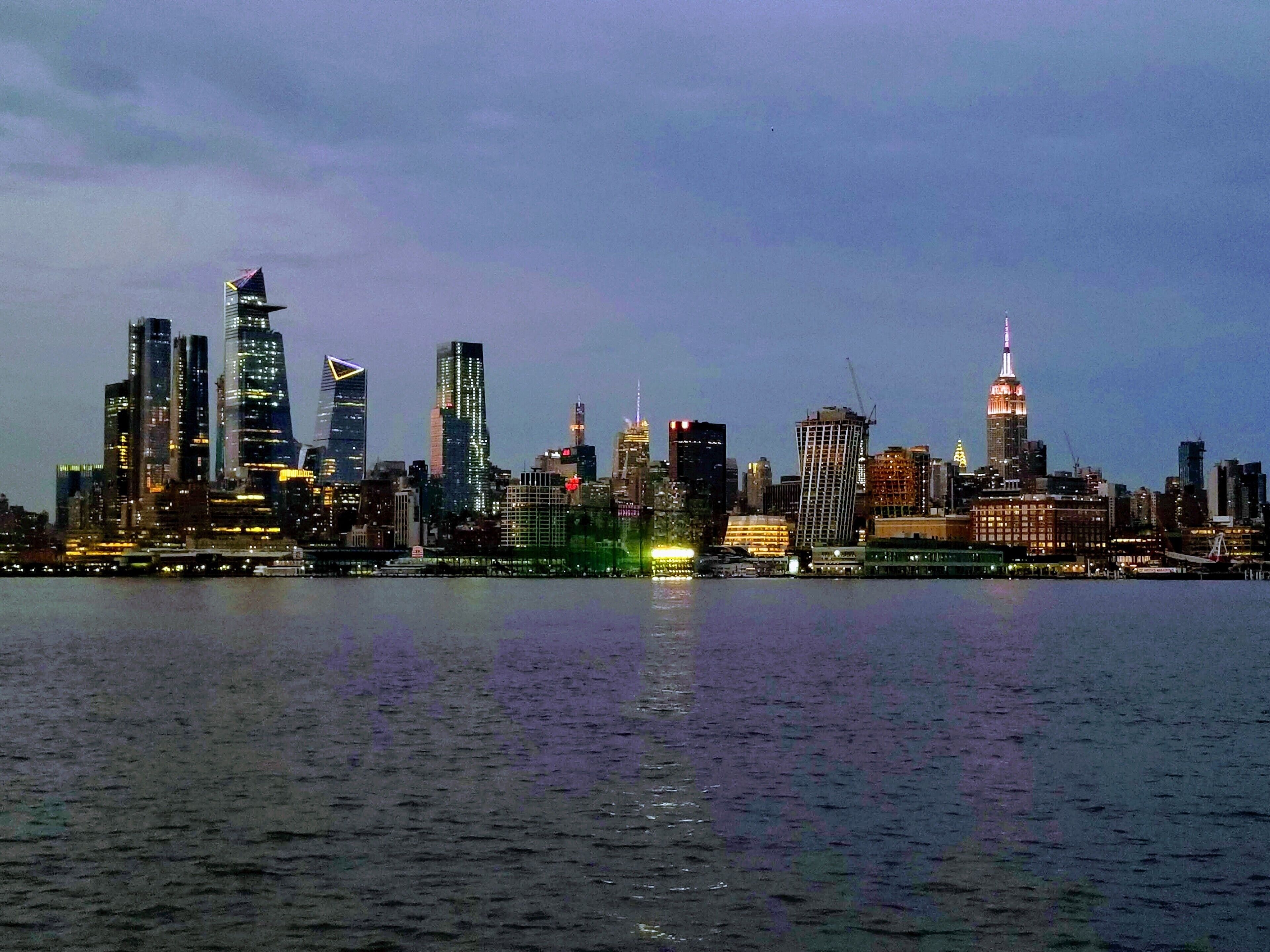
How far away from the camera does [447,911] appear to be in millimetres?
26312

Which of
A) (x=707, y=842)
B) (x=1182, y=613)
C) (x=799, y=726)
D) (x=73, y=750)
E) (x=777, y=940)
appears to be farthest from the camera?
(x=1182, y=613)

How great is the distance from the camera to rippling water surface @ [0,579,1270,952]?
25828 millimetres

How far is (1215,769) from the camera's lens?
4188 cm

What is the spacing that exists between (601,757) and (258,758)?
380 inches

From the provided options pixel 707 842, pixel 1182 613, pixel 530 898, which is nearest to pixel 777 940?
pixel 530 898

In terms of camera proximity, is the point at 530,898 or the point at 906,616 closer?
the point at 530,898

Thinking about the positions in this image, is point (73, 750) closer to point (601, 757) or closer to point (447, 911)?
point (601, 757)

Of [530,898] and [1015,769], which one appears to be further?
[1015,769]

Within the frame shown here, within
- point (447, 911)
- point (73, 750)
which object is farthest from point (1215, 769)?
point (73, 750)

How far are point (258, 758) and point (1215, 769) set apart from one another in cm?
2631

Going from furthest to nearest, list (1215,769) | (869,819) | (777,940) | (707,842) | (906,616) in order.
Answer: (906,616)
(1215,769)
(869,819)
(707,842)
(777,940)

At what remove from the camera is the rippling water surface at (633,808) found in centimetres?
2583

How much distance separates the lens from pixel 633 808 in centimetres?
3584

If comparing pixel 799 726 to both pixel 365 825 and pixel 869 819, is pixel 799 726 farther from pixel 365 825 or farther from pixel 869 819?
pixel 365 825
